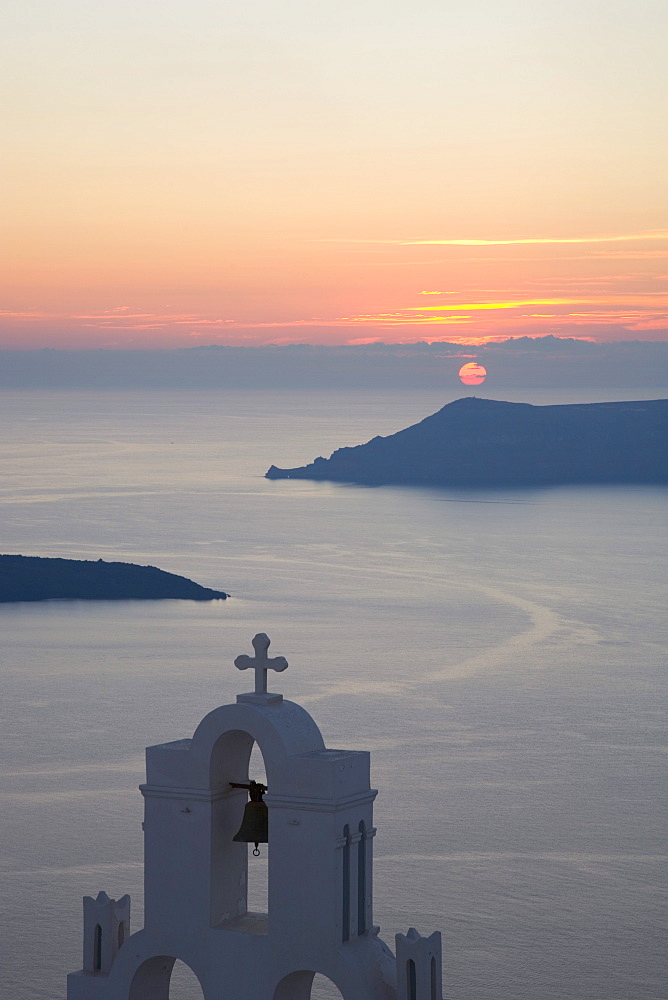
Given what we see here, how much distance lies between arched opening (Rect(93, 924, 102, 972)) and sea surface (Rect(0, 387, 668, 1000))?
1422cm

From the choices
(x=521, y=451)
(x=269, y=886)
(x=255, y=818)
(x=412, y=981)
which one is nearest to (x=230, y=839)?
(x=255, y=818)

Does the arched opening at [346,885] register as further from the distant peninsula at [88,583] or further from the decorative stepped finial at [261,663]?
the distant peninsula at [88,583]

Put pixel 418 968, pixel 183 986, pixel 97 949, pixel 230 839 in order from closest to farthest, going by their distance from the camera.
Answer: pixel 418 968 → pixel 230 839 → pixel 97 949 → pixel 183 986

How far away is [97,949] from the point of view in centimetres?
860

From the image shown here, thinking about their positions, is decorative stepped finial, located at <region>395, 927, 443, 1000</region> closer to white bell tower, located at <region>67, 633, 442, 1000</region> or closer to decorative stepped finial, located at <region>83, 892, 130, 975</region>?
white bell tower, located at <region>67, 633, 442, 1000</region>

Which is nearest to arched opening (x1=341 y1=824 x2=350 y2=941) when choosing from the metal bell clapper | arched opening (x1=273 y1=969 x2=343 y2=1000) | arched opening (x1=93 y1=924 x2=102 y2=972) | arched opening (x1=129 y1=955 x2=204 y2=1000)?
arched opening (x1=273 y1=969 x2=343 y2=1000)

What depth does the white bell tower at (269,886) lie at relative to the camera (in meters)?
8.00

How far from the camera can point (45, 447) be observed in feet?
521

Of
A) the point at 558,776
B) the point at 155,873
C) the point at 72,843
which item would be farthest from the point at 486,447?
the point at 155,873

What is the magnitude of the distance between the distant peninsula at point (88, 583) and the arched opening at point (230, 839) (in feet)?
191

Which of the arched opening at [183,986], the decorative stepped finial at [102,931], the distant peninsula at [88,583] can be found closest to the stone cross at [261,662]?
the decorative stepped finial at [102,931]

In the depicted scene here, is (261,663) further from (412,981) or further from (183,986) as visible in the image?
(183,986)

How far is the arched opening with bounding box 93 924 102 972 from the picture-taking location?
338 inches

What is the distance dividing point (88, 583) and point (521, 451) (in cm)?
7605
